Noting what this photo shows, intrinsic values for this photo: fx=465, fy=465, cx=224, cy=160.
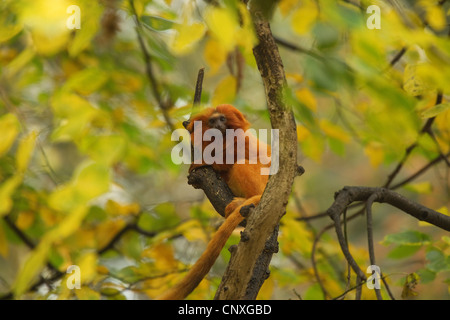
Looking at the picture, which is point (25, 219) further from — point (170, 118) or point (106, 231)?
point (170, 118)

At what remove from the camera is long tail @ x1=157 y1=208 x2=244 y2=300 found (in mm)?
1092

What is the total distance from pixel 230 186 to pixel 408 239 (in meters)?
0.66

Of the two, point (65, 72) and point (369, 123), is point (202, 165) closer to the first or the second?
point (369, 123)

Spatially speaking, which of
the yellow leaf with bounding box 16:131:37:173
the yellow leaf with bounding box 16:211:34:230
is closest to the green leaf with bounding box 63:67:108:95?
the yellow leaf with bounding box 16:131:37:173

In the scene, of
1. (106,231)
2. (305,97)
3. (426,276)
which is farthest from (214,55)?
(426,276)

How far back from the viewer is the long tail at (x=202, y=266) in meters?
1.09

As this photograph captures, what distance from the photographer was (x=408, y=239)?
1.44 metres

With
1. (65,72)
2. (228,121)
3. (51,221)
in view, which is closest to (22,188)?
(51,221)

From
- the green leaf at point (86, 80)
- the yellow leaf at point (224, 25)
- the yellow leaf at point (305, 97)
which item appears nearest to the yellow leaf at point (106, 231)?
the green leaf at point (86, 80)

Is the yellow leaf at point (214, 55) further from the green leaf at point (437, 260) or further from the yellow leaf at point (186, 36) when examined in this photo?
the green leaf at point (437, 260)

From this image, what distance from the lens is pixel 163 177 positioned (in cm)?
362

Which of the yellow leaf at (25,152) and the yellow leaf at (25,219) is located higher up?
the yellow leaf at (25,219)

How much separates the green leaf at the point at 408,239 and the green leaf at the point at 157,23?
90 centimetres
